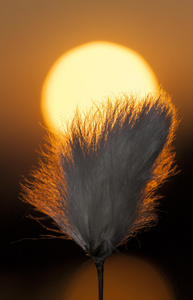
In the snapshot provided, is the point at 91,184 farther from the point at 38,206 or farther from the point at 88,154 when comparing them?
the point at 38,206

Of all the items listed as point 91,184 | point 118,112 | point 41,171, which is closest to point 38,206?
point 41,171

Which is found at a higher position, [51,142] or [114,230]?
[51,142]

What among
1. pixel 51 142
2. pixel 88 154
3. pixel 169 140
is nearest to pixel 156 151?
pixel 169 140

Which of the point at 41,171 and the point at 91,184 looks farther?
the point at 41,171

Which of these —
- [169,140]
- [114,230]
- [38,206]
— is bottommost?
[114,230]

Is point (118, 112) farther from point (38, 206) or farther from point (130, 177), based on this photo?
point (38, 206)

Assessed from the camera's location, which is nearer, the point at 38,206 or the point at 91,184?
the point at 91,184

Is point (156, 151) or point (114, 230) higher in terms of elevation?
point (156, 151)
